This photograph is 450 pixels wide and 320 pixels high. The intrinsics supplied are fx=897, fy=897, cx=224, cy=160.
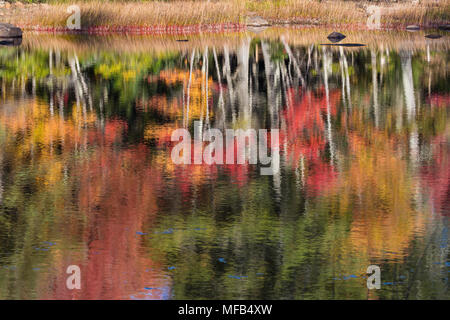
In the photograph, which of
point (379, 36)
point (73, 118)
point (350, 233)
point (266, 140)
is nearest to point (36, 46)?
point (379, 36)

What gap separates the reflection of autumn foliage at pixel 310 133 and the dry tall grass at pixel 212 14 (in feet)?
81.8

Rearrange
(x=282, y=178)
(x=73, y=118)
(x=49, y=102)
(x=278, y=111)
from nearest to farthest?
(x=282, y=178), (x=73, y=118), (x=278, y=111), (x=49, y=102)

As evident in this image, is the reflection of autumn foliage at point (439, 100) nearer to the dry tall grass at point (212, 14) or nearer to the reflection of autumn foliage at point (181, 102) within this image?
the reflection of autumn foliage at point (181, 102)

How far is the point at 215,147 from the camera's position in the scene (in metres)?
16.6

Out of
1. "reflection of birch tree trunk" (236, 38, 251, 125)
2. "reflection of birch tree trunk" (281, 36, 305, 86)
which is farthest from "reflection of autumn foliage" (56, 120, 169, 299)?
"reflection of birch tree trunk" (281, 36, 305, 86)

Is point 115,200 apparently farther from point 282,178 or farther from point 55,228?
point 282,178

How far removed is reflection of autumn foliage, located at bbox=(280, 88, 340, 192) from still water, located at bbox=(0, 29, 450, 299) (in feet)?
0.18

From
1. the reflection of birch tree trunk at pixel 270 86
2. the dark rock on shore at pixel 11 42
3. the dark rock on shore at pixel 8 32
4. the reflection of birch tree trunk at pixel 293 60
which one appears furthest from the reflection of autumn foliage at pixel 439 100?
the dark rock on shore at pixel 8 32

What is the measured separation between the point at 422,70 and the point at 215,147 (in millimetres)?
15118

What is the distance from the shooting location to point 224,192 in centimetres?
1285

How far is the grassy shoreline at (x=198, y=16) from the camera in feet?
161

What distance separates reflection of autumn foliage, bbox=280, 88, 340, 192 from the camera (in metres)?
14.0

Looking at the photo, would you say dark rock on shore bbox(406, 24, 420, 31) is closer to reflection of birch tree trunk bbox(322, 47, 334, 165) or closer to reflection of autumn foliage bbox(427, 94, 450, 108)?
reflection of birch tree trunk bbox(322, 47, 334, 165)

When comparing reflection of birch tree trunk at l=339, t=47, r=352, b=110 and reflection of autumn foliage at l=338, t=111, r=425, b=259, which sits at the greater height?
reflection of autumn foliage at l=338, t=111, r=425, b=259
